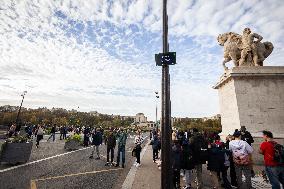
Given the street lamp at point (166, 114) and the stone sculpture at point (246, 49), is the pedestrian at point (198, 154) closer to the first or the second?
the street lamp at point (166, 114)

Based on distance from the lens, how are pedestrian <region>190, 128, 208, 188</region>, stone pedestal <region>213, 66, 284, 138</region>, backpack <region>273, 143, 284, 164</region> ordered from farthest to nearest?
stone pedestal <region>213, 66, 284, 138</region> → pedestrian <region>190, 128, 208, 188</region> → backpack <region>273, 143, 284, 164</region>

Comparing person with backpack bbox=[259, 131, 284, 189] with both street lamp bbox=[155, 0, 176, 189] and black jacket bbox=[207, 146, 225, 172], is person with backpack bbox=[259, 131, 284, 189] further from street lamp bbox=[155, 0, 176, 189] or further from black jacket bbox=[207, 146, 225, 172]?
street lamp bbox=[155, 0, 176, 189]

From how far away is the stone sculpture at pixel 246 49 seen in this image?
1343 centimetres

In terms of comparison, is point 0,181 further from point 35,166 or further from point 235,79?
point 235,79

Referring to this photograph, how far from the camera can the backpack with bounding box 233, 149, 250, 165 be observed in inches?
264

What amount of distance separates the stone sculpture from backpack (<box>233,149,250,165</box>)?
8040 mm

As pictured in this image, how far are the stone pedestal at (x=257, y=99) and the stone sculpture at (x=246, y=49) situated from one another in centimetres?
102

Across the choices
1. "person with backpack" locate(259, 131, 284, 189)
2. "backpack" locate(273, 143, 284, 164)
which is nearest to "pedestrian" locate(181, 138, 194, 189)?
"person with backpack" locate(259, 131, 284, 189)

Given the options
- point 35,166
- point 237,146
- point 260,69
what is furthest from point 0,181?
point 260,69

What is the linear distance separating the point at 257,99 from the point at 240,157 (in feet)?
21.9

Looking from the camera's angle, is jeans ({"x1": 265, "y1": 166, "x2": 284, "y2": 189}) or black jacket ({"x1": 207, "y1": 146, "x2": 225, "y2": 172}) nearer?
jeans ({"x1": 265, "y1": 166, "x2": 284, "y2": 189})

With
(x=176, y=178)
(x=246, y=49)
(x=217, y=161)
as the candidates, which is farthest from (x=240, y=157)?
(x=246, y=49)

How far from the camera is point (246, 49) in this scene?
531 inches

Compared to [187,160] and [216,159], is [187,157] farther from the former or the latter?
[216,159]
